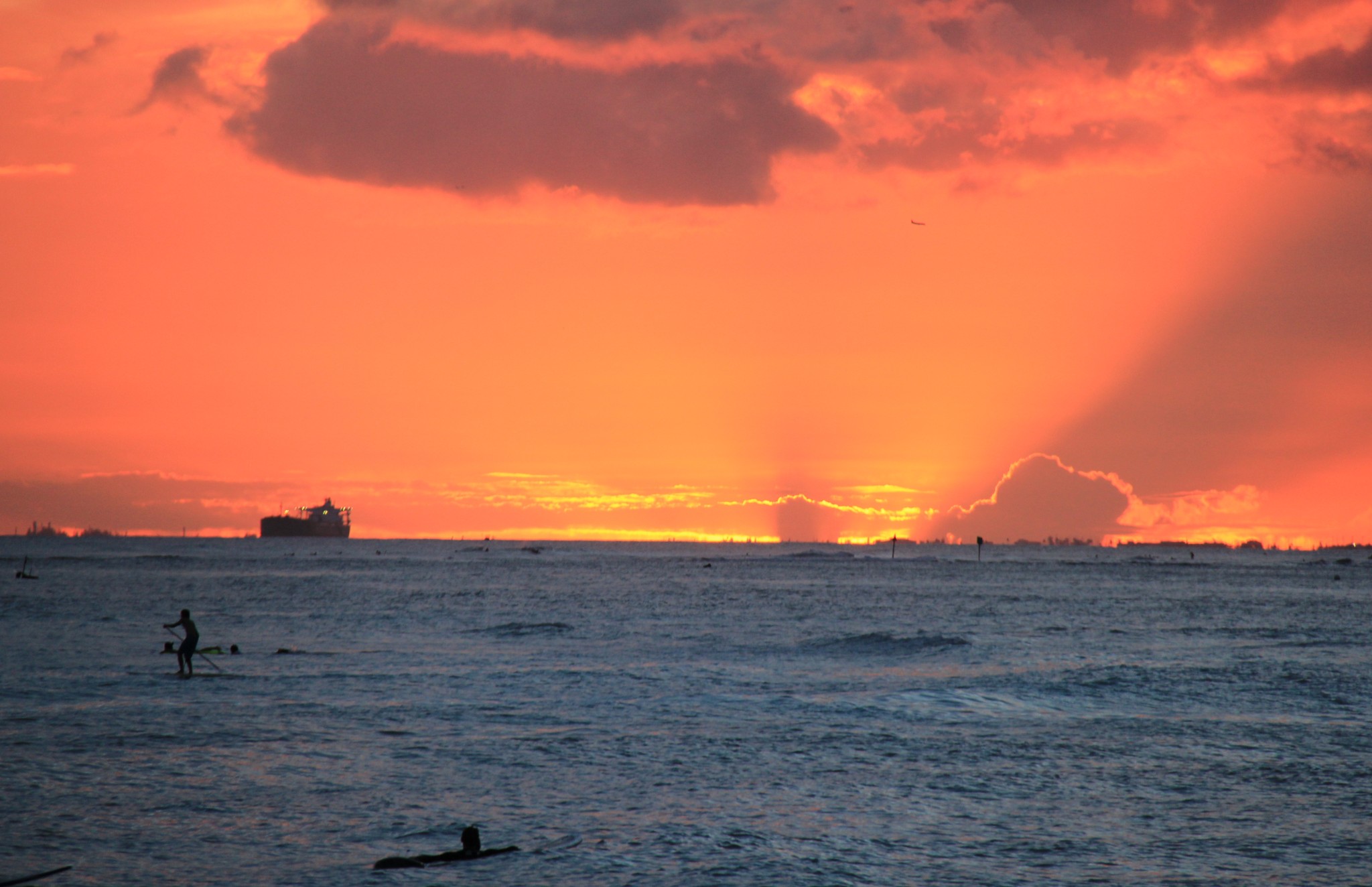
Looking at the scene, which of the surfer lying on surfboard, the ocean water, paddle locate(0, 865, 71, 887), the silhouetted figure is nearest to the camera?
paddle locate(0, 865, 71, 887)

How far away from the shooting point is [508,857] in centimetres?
1528

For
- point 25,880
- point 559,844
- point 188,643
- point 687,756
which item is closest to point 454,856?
point 559,844

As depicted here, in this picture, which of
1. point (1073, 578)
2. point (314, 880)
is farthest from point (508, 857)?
point (1073, 578)

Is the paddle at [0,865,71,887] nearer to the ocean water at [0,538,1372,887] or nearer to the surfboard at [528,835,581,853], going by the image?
the ocean water at [0,538,1372,887]

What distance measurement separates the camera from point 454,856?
15086 millimetres

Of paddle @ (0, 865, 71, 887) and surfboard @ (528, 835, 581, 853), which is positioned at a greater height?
paddle @ (0, 865, 71, 887)

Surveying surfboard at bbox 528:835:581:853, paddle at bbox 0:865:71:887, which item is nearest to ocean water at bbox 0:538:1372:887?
surfboard at bbox 528:835:581:853

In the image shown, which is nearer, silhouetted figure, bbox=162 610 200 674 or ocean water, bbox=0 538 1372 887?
ocean water, bbox=0 538 1372 887

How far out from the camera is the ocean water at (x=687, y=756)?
15.4 metres

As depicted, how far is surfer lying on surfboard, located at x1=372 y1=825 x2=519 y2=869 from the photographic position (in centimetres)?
1470

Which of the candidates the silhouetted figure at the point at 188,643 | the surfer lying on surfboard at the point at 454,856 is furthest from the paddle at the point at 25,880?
the silhouetted figure at the point at 188,643

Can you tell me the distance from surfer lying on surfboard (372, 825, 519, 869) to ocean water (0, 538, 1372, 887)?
34 cm

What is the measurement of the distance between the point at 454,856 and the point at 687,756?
27.0ft

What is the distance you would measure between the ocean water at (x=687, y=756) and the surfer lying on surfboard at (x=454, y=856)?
0.34 m
